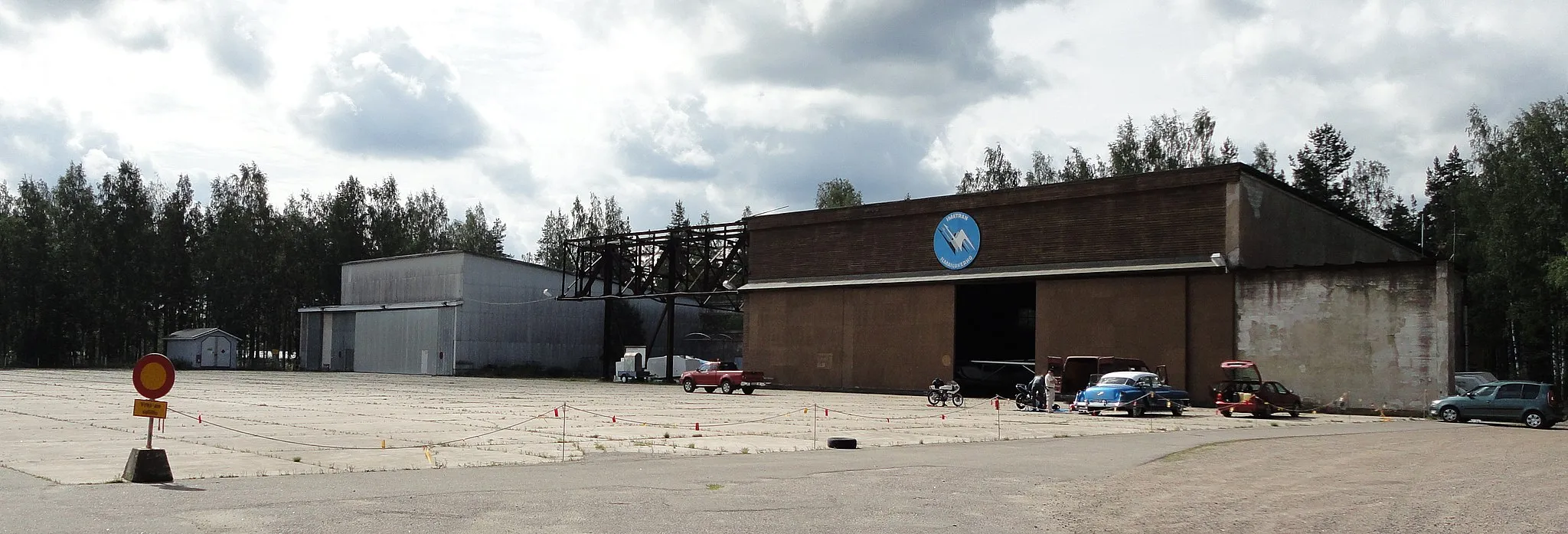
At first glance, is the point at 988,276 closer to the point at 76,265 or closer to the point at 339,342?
the point at 339,342

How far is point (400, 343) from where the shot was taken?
74562 mm

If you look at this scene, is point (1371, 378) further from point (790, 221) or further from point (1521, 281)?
point (1521, 281)

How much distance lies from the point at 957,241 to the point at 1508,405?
21654mm

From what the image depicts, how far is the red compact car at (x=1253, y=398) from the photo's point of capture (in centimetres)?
3306

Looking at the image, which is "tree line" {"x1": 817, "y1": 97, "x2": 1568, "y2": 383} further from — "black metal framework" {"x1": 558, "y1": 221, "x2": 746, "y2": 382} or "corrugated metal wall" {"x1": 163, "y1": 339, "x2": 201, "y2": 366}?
"corrugated metal wall" {"x1": 163, "y1": 339, "x2": 201, "y2": 366}

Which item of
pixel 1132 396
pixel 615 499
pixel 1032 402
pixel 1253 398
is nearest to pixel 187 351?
pixel 1032 402

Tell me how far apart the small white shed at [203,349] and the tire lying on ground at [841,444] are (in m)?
75.6

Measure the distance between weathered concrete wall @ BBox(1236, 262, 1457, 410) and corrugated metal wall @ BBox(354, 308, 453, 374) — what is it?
1966 inches

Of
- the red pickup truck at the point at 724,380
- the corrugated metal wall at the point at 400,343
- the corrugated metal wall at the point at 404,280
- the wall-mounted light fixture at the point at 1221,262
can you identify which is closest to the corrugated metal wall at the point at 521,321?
the corrugated metal wall at the point at 404,280

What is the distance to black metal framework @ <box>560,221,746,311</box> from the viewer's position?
58250 millimetres

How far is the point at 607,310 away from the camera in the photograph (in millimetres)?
65875

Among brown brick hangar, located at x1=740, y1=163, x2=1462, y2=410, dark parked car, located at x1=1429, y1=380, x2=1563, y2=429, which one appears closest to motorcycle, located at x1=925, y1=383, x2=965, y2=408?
brown brick hangar, located at x1=740, y1=163, x2=1462, y2=410

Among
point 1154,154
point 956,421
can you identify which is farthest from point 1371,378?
point 1154,154

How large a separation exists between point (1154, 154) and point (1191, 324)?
3614 cm
